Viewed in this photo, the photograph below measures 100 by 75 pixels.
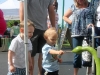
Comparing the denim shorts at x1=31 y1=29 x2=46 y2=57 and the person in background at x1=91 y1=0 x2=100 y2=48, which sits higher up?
the person in background at x1=91 y1=0 x2=100 y2=48

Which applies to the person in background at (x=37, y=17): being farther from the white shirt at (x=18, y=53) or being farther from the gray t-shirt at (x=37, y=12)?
the white shirt at (x=18, y=53)

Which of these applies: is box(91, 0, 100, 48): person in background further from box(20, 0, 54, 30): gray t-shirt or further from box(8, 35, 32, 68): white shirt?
box(8, 35, 32, 68): white shirt

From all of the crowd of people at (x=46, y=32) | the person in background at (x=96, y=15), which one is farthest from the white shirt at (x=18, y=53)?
the person in background at (x=96, y=15)

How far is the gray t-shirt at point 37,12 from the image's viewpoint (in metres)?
5.66

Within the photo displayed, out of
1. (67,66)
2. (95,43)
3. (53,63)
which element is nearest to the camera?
(53,63)

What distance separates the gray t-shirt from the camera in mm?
5660

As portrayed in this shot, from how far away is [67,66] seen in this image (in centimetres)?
916

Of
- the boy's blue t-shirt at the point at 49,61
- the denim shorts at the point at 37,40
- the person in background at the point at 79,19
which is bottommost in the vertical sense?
the boy's blue t-shirt at the point at 49,61

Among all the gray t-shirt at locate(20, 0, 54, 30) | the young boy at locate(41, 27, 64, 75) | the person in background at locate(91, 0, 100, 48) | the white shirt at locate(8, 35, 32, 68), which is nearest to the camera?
the white shirt at locate(8, 35, 32, 68)

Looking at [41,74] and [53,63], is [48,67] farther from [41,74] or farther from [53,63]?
[41,74]

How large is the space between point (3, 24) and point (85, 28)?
1.34 meters

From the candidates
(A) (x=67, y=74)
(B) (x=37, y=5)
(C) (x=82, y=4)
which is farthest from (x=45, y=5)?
(A) (x=67, y=74)

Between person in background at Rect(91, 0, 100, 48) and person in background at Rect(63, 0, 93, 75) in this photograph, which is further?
person in background at Rect(63, 0, 93, 75)

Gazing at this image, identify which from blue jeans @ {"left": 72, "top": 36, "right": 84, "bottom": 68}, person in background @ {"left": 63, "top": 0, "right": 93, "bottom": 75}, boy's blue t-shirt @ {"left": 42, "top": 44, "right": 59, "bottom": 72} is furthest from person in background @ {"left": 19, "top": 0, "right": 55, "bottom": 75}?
boy's blue t-shirt @ {"left": 42, "top": 44, "right": 59, "bottom": 72}
